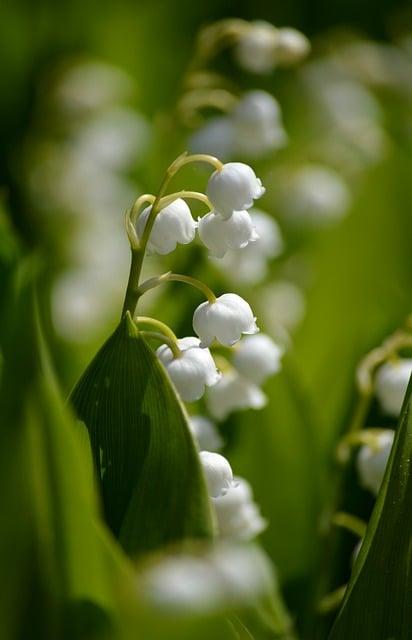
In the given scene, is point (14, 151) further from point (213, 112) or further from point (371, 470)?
point (371, 470)

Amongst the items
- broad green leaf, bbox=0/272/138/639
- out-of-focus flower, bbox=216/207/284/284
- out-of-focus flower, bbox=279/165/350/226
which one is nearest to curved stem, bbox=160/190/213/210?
broad green leaf, bbox=0/272/138/639

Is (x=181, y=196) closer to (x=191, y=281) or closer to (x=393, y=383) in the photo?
(x=191, y=281)

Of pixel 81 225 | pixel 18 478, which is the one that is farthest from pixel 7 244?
pixel 81 225

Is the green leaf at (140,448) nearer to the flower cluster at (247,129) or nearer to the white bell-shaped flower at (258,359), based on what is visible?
the white bell-shaped flower at (258,359)

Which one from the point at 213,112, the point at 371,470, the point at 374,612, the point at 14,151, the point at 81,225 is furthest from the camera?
the point at 213,112

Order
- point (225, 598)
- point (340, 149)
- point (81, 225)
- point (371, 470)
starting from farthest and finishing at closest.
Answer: point (340, 149) < point (81, 225) < point (371, 470) < point (225, 598)

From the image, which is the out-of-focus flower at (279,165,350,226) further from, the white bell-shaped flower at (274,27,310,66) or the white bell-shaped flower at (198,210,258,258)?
the white bell-shaped flower at (198,210,258,258)

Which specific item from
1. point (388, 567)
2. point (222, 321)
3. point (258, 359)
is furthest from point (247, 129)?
point (388, 567)
